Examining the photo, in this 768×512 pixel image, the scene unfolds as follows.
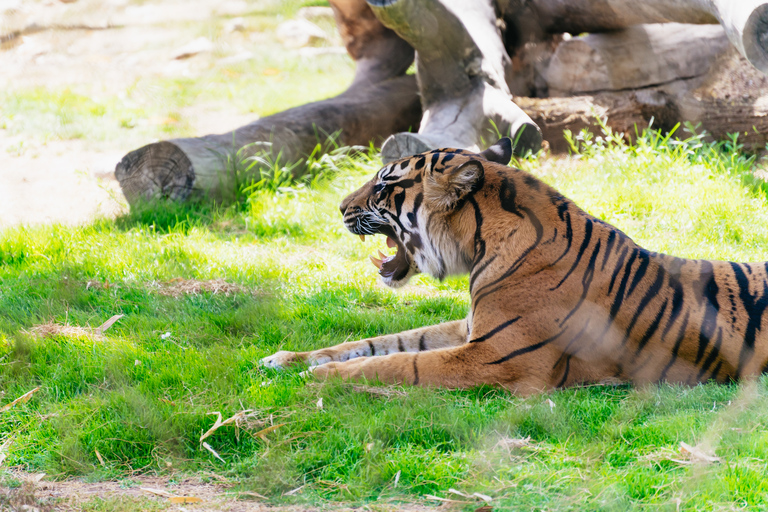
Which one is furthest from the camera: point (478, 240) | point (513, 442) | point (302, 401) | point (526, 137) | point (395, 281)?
point (526, 137)

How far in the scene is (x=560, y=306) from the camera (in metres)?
3.28

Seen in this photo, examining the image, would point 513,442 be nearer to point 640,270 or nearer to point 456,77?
point 640,270

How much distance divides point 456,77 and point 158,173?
120 inches

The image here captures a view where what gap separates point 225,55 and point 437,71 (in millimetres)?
5846

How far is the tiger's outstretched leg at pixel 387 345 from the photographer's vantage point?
3.56 m

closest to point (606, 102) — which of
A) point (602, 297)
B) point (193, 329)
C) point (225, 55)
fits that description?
point (602, 297)

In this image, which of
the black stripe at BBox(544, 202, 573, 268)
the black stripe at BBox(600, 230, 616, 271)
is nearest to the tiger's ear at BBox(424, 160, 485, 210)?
the black stripe at BBox(544, 202, 573, 268)

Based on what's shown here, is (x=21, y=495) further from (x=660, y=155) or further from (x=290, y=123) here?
(x=660, y=155)

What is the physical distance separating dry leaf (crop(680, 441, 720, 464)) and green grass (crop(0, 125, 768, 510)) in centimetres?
3

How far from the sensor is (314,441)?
279cm

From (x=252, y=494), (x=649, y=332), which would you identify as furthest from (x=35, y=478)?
(x=649, y=332)

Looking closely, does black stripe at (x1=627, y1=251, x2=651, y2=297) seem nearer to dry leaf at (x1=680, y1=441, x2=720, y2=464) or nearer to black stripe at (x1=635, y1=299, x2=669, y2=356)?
black stripe at (x1=635, y1=299, x2=669, y2=356)

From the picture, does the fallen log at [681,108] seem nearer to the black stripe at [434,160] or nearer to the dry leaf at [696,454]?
the black stripe at [434,160]

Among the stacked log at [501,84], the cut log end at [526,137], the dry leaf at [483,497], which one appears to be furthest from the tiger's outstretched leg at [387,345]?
the cut log end at [526,137]
